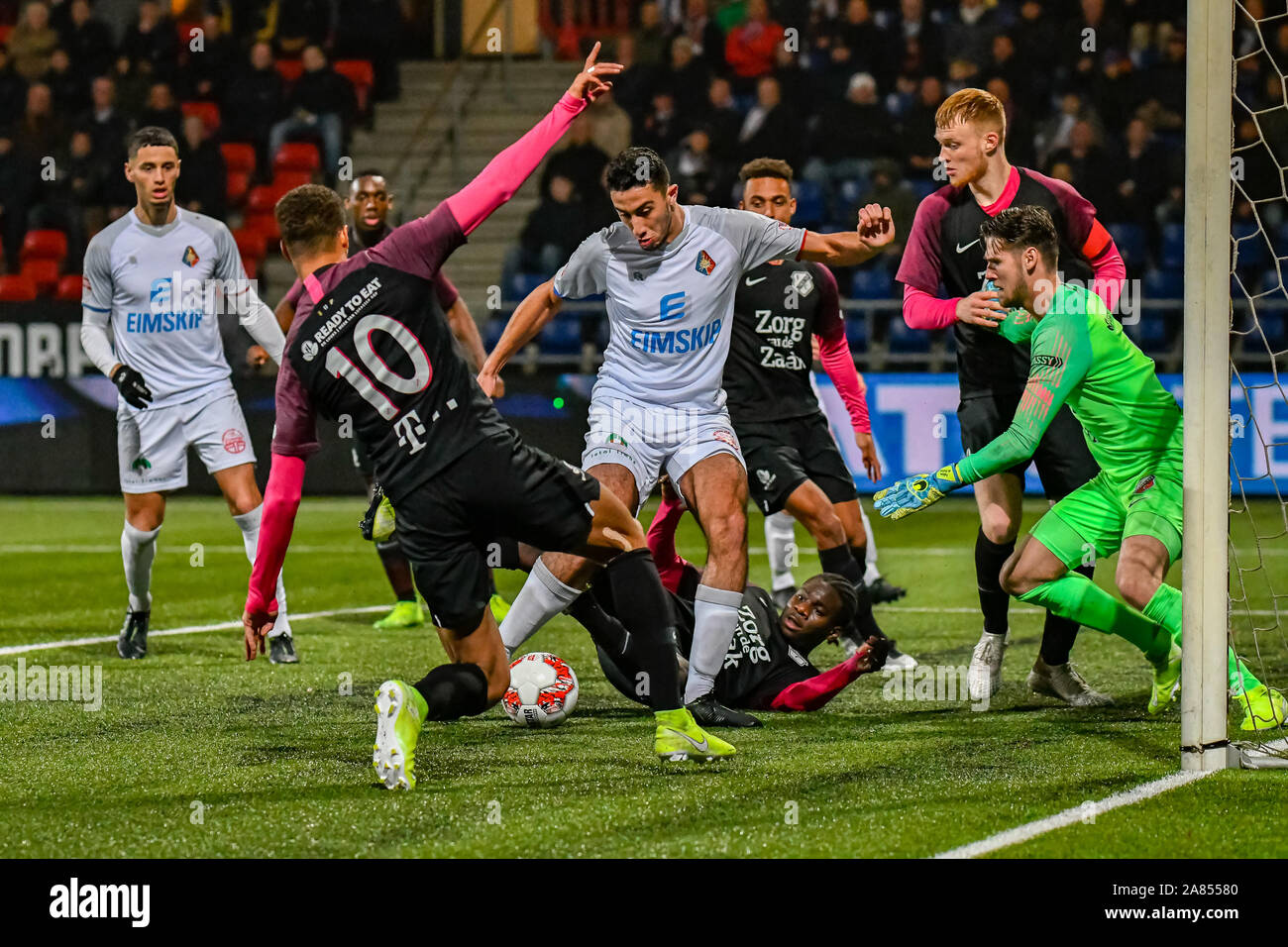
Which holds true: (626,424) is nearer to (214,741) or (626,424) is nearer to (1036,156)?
(214,741)

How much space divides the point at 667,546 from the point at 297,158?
1350cm

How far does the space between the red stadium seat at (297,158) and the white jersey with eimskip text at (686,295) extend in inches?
529

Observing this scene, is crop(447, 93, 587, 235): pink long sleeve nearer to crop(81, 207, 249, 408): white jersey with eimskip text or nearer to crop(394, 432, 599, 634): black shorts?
crop(394, 432, 599, 634): black shorts

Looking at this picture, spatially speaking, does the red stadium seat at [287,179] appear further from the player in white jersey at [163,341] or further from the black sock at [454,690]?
the black sock at [454,690]

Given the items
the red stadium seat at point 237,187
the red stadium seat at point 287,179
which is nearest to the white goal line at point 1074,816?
the red stadium seat at point 287,179

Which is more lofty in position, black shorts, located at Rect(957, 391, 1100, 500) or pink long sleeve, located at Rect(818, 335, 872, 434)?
pink long sleeve, located at Rect(818, 335, 872, 434)

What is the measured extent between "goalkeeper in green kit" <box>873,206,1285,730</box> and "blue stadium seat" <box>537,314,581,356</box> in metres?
11.0

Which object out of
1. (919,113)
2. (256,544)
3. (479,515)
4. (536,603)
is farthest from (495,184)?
(919,113)

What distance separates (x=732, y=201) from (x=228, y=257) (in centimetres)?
999

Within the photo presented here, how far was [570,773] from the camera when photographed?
5.07 m

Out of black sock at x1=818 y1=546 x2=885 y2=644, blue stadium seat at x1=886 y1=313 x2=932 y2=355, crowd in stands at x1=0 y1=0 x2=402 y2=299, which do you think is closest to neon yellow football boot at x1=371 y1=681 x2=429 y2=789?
black sock at x1=818 y1=546 x2=885 y2=644

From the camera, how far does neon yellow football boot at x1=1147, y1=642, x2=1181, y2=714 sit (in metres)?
5.94

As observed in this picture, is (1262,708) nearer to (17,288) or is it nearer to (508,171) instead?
(508,171)

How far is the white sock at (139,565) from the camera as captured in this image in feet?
25.9
